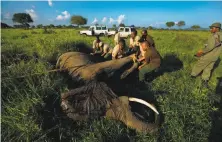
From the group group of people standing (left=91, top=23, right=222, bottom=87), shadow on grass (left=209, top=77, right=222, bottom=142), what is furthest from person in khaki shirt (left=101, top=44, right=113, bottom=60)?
shadow on grass (left=209, top=77, right=222, bottom=142)

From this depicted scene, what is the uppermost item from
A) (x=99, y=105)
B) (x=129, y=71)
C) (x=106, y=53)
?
(x=106, y=53)

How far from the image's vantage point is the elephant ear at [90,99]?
4055mm

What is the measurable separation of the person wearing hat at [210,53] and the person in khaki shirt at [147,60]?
1536 mm

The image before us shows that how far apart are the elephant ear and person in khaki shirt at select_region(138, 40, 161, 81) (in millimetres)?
2429

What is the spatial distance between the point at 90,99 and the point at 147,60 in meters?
2.81

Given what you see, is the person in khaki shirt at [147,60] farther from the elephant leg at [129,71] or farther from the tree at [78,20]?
the tree at [78,20]

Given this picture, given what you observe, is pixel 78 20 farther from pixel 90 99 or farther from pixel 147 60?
pixel 90 99

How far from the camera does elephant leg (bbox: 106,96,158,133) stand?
3.97m

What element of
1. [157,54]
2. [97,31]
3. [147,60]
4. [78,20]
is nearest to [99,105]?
[147,60]

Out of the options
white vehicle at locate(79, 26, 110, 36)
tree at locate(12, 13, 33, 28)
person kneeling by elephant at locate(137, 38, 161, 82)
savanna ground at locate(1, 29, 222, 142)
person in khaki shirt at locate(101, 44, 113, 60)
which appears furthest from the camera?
tree at locate(12, 13, 33, 28)

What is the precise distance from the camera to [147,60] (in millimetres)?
6441

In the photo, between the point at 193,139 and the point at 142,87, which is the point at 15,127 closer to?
the point at 193,139

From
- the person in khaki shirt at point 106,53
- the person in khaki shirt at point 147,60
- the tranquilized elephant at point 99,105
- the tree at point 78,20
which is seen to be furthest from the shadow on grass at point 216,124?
the tree at point 78,20

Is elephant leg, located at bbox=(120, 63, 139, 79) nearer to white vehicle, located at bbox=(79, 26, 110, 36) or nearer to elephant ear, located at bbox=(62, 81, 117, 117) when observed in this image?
elephant ear, located at bbox=(62, 81, 117, 117)
